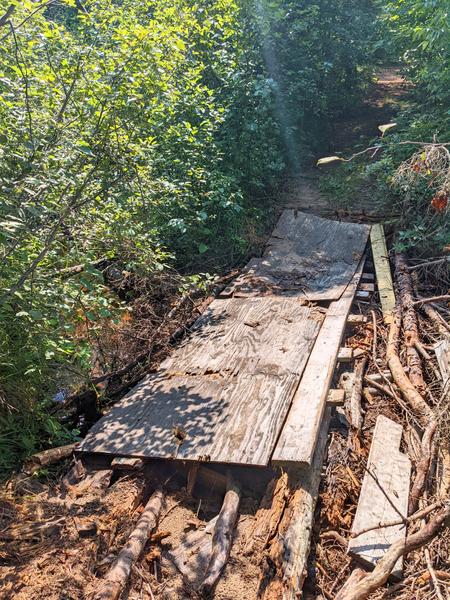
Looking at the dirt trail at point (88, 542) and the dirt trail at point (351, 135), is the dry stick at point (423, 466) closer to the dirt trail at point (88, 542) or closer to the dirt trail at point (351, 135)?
the dirt trail at point (88, 542)

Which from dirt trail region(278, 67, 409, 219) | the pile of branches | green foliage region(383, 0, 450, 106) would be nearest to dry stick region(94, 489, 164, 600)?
the pile of branches

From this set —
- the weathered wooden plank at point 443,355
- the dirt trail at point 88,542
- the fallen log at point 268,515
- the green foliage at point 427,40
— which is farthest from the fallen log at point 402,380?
the green foliage at point 427,40

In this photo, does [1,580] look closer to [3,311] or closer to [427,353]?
[3,311]

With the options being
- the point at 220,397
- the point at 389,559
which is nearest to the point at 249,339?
the point at 220,397

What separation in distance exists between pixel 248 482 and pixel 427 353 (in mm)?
2361

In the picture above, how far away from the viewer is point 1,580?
8.58ft

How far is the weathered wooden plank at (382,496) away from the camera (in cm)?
280

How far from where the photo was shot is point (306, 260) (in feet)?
23.2

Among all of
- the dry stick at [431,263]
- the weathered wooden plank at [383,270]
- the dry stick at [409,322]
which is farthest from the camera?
the dry stick at [431,263]

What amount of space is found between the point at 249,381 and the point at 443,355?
5.81 ft

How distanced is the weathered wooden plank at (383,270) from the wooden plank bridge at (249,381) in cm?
30

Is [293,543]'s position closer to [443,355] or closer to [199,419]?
[199,419]

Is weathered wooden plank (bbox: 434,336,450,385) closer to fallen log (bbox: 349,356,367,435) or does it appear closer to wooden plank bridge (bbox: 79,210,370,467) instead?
fallen log (bbox: 349,356,367,435)

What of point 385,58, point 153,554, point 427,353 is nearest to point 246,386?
point 153,554
